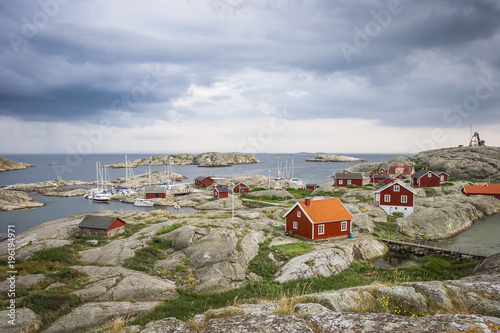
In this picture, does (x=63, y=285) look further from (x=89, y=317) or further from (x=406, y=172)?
(x=406, y=172)

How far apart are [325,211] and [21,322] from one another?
30.4 metres

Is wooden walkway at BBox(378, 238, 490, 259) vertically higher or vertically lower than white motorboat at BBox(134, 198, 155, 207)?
higher

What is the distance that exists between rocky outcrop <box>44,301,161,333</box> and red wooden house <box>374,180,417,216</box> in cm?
4521

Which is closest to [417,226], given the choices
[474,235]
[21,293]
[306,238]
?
[474,235]

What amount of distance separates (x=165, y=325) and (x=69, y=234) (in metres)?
34.0

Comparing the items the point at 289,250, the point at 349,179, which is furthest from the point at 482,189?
the point at 289,250

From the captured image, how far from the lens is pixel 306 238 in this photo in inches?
1318

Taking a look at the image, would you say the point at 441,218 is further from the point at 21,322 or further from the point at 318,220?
the point at 21,322

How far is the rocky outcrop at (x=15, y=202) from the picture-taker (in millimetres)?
69681

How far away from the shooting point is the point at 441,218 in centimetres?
4294

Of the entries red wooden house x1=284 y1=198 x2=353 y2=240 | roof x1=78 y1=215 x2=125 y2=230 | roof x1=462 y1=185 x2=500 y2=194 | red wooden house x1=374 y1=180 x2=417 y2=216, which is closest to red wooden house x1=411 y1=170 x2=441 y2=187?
roof x1=462 y1=185 x2=500 y2=194

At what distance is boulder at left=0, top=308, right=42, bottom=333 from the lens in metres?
12.4

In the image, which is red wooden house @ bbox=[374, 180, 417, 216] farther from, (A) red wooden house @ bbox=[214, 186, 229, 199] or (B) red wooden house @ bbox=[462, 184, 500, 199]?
(A) red wooden house @ bbox=[214, 186, 229, 199]

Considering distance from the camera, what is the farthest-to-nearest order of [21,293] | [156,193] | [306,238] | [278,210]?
[156,193]
[278,210]
[306,238]
[21,293]
